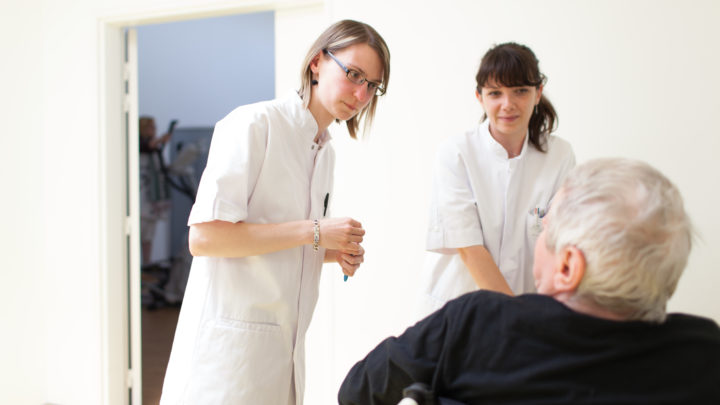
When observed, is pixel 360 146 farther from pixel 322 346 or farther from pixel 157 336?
pixel 157 336

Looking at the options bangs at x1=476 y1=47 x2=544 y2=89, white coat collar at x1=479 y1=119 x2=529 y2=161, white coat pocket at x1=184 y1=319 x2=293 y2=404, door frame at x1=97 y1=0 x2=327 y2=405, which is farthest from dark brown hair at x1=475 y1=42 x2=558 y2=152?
door frame at x1=97 y1=0 x2=327 y2=405

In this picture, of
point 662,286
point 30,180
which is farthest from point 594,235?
point 30,180

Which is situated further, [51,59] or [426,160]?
[51,59]

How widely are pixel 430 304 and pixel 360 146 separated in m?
1.25

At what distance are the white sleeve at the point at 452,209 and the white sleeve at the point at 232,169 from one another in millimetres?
589

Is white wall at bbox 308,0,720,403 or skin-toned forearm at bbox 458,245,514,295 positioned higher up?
white wall at bbox 308,0,720,403

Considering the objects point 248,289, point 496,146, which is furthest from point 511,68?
point 248,289

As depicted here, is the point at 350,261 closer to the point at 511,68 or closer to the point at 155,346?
the point at 511,68

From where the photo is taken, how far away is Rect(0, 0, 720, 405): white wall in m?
2.37

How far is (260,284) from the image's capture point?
149 centimetres

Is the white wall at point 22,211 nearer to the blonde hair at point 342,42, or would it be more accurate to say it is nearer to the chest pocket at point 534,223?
the blonde hair at point 342,42

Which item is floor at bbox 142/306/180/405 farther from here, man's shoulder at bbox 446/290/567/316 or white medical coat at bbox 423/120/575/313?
man's shoulder at bbox 446/290/567/316

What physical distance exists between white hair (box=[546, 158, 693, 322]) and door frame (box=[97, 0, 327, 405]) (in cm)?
292

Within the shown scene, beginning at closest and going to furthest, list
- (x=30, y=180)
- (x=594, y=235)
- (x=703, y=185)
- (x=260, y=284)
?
(x=594, y=235), (x=260, y=284), (x=703, y=185), (x=30, y=180)
